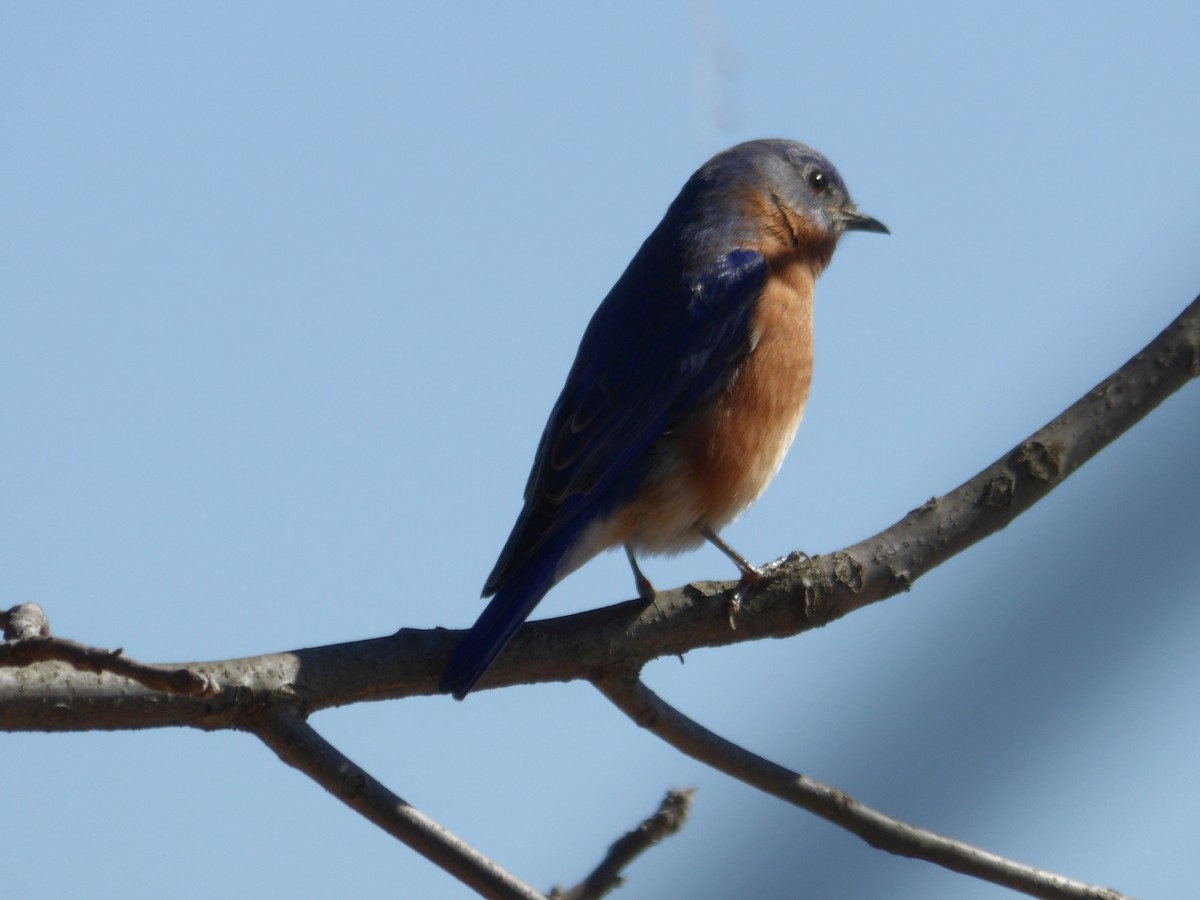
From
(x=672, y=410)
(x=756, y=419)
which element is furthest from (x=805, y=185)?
(x=672, y=410)

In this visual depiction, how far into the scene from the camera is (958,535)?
3648 millimetres

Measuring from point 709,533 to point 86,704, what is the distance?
8.27 ft

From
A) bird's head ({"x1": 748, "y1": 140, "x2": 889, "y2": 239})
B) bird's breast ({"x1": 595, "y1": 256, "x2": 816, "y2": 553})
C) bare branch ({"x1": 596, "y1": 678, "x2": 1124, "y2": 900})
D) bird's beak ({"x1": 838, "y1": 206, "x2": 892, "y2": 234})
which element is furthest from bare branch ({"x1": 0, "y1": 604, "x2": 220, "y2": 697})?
bird's beak ({"x1": 838, "y1": 206, "x2": 892, "y2": 234})

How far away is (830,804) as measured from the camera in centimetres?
329

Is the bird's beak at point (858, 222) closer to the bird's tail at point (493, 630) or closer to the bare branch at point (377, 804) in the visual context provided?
the bird's tail at point (493, 630)

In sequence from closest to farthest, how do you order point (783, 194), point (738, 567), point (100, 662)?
point (100, 662), point (738, 567), point (783, 194)

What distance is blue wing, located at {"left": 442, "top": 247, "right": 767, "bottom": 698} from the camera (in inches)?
174

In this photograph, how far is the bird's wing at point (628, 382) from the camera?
4.52 meters

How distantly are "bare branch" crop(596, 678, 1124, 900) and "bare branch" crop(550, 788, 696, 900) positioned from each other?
24 cm

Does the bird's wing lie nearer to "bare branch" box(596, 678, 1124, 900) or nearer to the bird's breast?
the bird's breast

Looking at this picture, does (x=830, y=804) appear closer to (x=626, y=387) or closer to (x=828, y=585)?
(x=828, y=585)

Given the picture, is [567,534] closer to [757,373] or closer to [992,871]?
[757,373]

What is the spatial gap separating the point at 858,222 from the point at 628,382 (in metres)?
2.04

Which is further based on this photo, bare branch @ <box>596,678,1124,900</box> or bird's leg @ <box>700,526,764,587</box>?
bird's leg @ <box>700,526,764,587</box>
